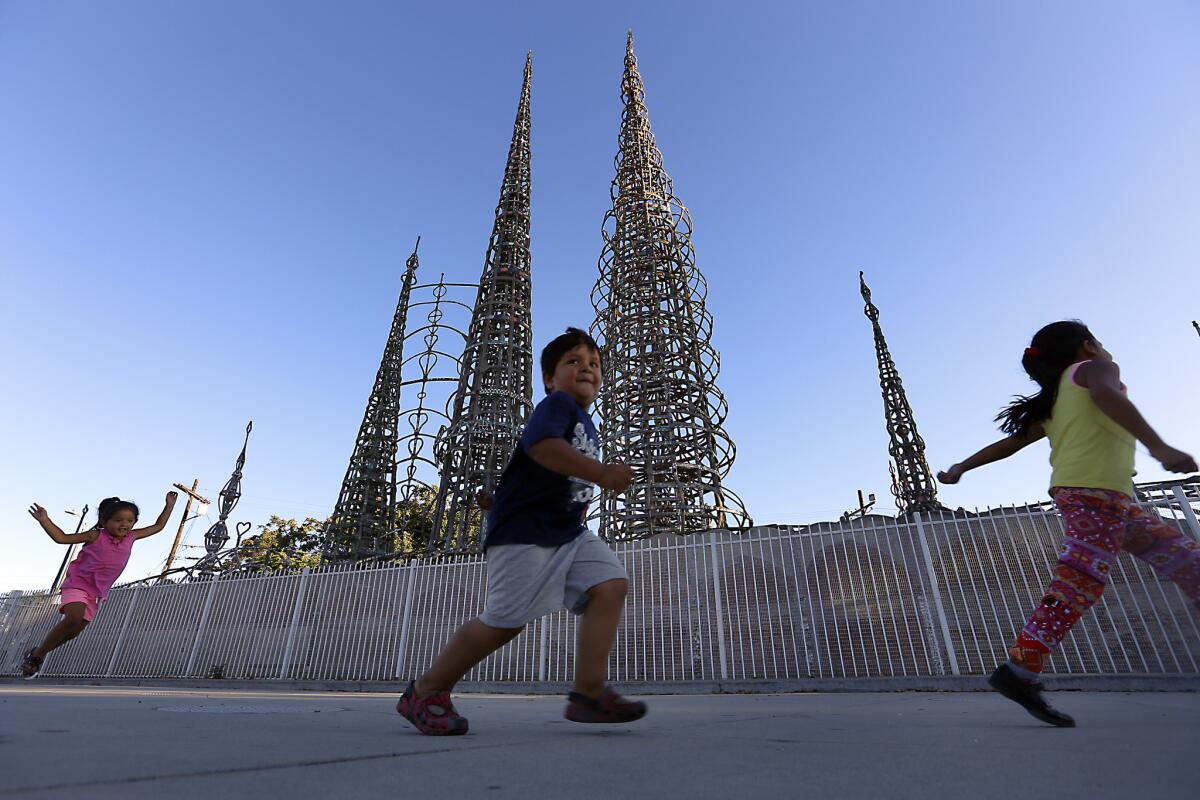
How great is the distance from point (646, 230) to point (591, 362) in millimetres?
17547

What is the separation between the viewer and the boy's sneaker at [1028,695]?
6.74 ft

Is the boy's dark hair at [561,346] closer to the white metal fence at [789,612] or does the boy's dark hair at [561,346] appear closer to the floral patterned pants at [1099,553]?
the floral patterned pants at [1099,553]

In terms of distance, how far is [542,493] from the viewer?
226 centimetres

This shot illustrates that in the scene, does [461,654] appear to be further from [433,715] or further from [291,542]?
[291,542]

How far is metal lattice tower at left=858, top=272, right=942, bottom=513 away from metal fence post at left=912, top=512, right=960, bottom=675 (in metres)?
16.9

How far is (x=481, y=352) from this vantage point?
1933 cm

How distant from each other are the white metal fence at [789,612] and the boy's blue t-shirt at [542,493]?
5296 millimetres

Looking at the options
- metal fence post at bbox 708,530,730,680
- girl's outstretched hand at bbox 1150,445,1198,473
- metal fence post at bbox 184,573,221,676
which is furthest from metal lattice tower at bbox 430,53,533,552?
girl's outstretched hand at bbox 1150,445,1198,473

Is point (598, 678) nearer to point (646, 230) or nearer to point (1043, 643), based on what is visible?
point (1043, 643)

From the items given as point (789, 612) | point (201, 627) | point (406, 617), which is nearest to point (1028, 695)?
point (789, 612)

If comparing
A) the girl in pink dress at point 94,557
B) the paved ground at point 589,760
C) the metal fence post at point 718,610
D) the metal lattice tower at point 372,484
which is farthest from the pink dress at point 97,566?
the metal lattice tower at point 372,484

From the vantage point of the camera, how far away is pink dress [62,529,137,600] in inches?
185

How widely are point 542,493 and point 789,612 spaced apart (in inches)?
217

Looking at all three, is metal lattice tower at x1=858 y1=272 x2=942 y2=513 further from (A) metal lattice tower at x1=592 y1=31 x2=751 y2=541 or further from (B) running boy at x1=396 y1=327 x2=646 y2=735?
(B) running boy at x1=396 y1=327 x2=646 y2=735
